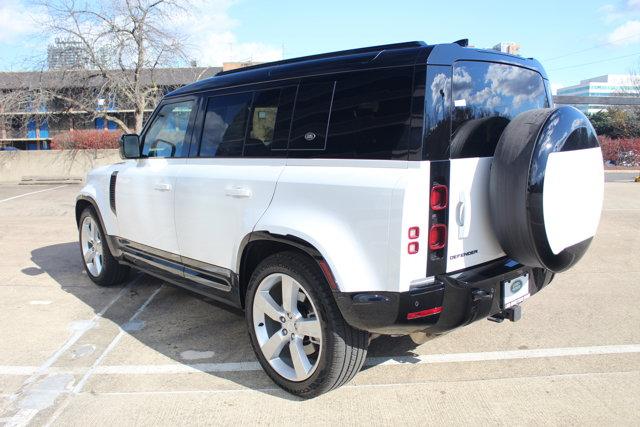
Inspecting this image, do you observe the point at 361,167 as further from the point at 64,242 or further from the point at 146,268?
the point at 64,242

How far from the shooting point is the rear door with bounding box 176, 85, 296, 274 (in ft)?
10.8

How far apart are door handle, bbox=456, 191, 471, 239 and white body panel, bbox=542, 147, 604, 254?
1.28 ft

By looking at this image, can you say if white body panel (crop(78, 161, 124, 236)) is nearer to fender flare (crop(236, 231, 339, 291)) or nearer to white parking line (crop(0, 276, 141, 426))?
white parking line (crop(0, 276, 141, 426))

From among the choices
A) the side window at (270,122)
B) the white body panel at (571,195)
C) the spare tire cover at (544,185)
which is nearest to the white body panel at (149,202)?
the side window at (270,122)

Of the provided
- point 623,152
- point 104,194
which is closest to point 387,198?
point 104,194

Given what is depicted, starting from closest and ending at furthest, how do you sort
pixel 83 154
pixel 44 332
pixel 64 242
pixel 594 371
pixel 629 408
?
pixel 629 408 < pixel 594 371 < pixel 44 332 < pixel 64 242 < pixel 83 154

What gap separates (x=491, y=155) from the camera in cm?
299

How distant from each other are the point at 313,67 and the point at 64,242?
6248 millimetres

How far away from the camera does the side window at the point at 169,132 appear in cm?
418

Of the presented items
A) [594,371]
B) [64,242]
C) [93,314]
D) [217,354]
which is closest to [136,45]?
[64,242]

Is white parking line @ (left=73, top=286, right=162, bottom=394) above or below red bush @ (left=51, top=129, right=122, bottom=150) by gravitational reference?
below

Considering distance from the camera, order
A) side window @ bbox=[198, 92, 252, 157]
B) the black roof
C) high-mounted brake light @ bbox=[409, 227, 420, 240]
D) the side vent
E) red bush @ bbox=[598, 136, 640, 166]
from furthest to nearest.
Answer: red bush @ bbox=[598, 136, 640, 166], the side vent, side window @ bbox=[198, 92, 252, 157], the black roof, high-mounted brake light @ bbox=[409, 227, 420, 240]

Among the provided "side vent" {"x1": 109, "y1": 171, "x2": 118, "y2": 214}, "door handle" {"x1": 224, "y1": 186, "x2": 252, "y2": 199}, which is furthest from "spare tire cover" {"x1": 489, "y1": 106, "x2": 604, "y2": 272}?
"side vent" {"x1": 109, "y1": 171, "x2": 118, "y2": 214}

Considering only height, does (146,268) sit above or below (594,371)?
above
